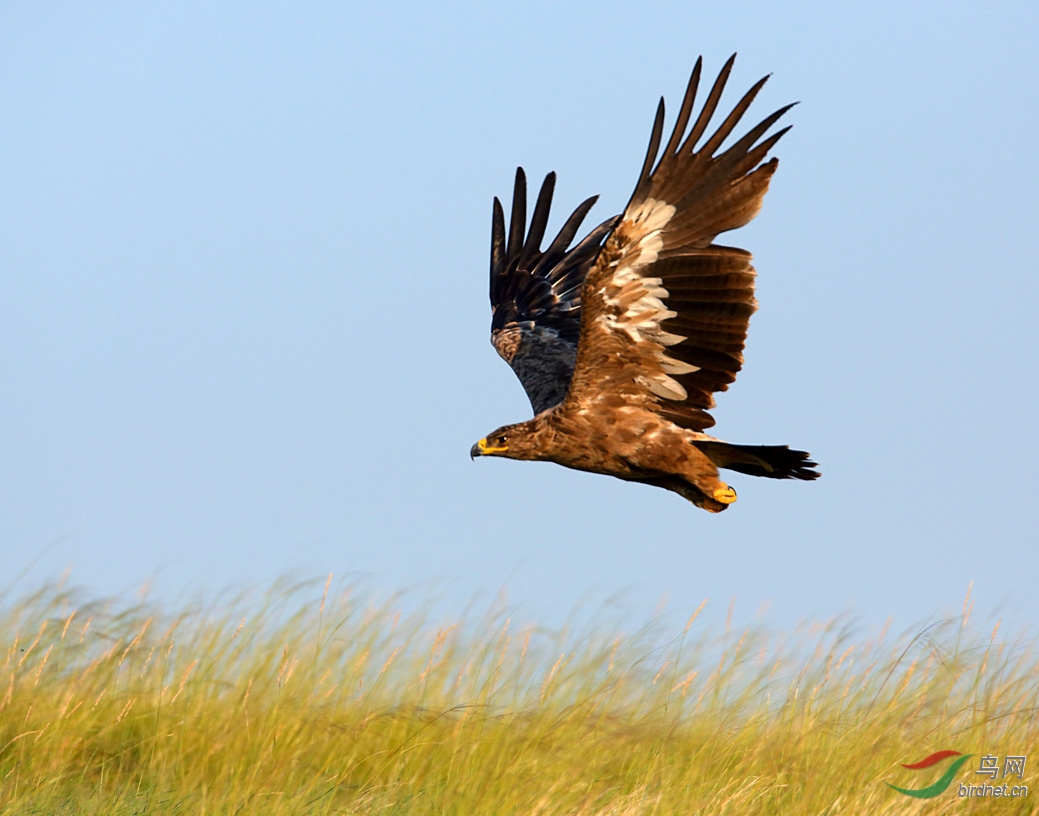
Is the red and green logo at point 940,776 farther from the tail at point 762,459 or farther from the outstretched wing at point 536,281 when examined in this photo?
the outstretched wing at point 536,281

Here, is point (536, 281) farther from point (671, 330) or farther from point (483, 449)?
point (671, 330)

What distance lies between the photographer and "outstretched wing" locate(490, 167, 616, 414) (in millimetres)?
10789

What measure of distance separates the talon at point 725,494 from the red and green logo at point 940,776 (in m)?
2.26

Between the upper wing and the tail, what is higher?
the upper wing

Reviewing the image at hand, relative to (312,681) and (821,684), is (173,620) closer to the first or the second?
(312,681)

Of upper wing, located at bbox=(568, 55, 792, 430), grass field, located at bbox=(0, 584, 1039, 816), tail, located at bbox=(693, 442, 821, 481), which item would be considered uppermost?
upper wing, located at bbox=(568, 55, 792, 430)

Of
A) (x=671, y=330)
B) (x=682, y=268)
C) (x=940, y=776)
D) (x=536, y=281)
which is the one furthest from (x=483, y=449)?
(x=940, y=776)

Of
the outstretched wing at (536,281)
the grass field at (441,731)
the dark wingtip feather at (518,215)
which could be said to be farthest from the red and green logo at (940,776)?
the dark wingtip feather at (518,215)

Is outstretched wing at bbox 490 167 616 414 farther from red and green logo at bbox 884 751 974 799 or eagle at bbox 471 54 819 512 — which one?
red and green logo at bbox 884 751 974 799

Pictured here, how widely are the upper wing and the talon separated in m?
0.78

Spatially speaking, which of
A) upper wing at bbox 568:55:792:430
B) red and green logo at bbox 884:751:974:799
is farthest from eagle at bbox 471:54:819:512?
red and green logo at bbox 884:751:974:799

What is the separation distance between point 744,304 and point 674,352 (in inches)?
24.5

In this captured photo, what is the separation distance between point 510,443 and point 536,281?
3.05 metres

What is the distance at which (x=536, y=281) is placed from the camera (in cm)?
1139
